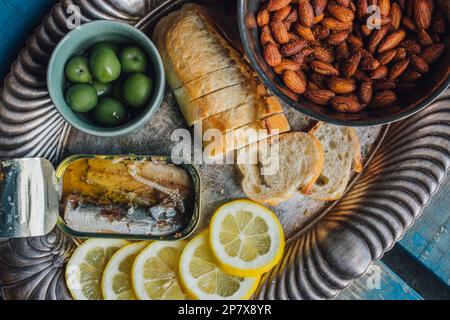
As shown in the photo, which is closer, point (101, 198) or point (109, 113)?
point (109, 113)

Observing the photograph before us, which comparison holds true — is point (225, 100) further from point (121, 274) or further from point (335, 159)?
point (121, 274)

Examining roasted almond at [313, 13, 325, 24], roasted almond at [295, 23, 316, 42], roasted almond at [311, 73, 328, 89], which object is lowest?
roasted almond at [311, 73, 328, 89]

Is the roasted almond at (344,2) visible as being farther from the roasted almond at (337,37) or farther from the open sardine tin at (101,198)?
the open sardine tin at (101,198)

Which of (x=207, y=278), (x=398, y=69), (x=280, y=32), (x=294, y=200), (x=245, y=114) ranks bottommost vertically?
(x=207, y=278)

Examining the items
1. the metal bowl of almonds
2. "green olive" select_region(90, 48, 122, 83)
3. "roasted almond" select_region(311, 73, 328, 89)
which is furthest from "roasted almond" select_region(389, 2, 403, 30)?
"green olive" select_region(90, 48, 122, 83)

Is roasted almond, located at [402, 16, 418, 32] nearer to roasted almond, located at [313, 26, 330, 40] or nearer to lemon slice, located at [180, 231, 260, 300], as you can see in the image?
roasted almond, located at [313, 26, 330, 40]

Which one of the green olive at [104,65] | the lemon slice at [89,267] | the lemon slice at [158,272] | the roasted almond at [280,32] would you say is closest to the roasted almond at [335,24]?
the roasted almond at [280,32]

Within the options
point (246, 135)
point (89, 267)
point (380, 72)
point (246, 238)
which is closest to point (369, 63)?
point (380, 72)
